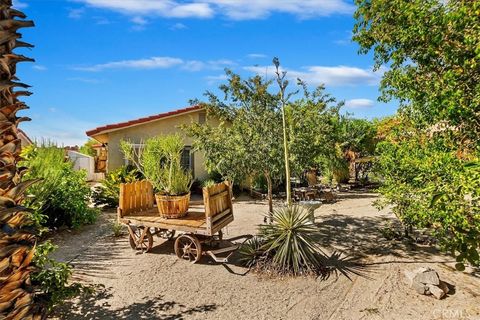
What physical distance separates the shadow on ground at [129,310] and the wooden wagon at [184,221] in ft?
5.97

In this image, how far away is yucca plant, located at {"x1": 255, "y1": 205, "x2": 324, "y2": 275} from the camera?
23.9 ft

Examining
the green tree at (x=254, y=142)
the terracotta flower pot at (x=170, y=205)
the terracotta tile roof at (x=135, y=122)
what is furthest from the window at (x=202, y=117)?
the terracotta flower pot at (x=170, y=205)

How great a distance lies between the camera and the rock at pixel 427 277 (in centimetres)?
630

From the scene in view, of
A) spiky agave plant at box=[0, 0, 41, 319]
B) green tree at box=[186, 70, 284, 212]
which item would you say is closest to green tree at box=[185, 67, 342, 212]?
green tree at box=[186, 70, 284, 212]

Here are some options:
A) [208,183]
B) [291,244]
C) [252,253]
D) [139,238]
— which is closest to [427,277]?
[291,244]

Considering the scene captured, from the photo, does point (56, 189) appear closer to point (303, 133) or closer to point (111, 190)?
point (111, 190)

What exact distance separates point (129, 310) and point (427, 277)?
551 centimetres

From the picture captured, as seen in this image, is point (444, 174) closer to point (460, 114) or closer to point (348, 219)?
point (460, 114)

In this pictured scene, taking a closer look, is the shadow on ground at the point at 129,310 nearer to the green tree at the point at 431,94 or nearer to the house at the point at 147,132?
the green tree at the point at 431,94

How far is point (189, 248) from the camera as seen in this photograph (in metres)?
8.05

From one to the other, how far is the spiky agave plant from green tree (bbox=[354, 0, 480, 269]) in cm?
419

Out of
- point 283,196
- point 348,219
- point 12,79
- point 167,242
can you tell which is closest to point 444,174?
point 12,79

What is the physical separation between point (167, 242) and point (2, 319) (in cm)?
789

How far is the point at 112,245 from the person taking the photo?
9.49 metres
